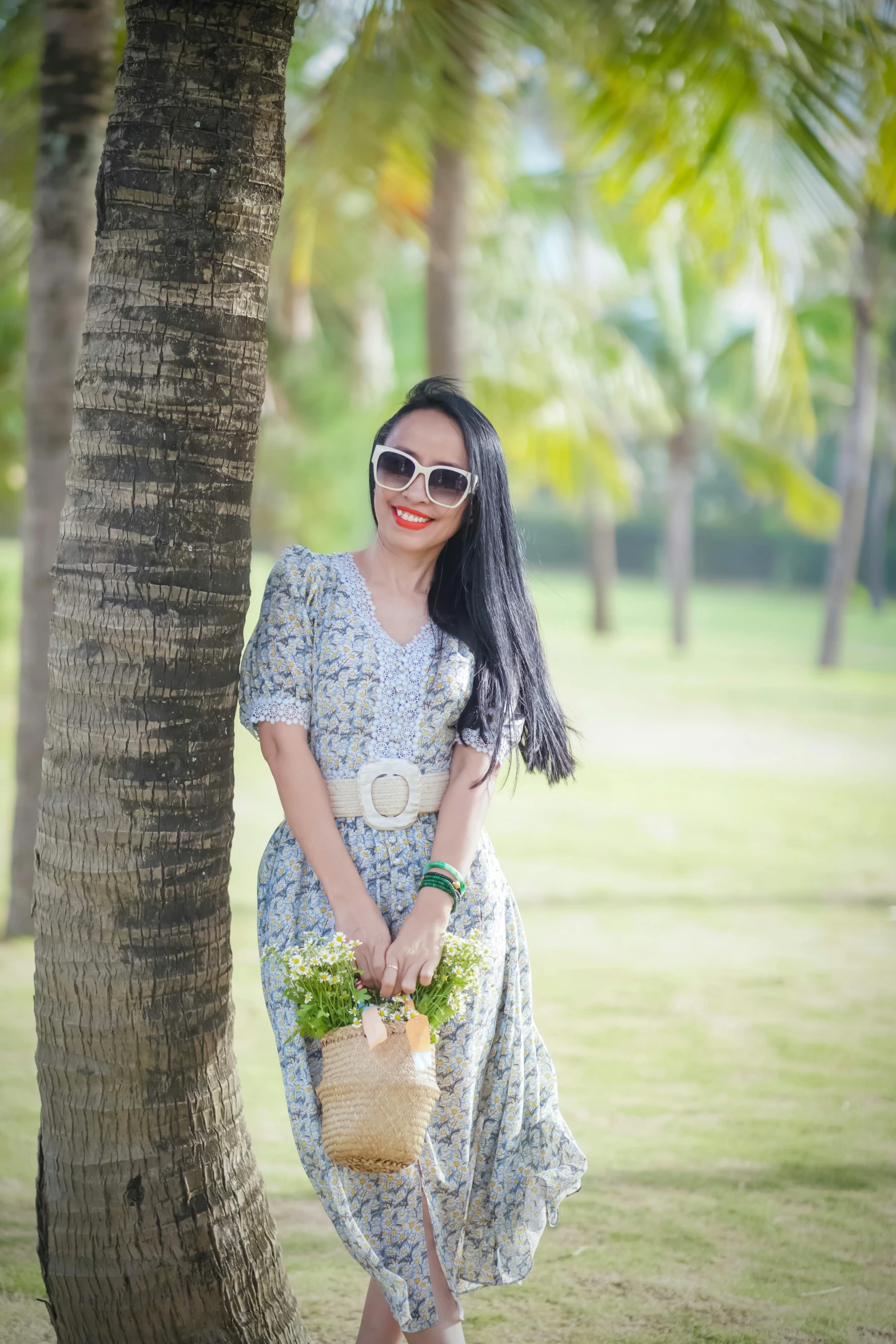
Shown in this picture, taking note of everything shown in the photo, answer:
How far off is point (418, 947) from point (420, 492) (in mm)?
920

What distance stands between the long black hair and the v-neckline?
0.24ft

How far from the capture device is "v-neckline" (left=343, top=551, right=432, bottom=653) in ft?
8.77

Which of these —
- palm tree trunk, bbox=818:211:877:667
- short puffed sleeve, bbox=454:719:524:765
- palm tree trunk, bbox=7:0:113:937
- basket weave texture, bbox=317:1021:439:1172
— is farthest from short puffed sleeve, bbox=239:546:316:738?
palm tree trunk, bbox=818:211:877:667

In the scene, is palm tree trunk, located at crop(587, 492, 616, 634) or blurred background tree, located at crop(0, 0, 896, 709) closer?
blurred background tree, located at crop(0, 0, 896, 709)

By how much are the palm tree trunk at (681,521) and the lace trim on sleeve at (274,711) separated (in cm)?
2696

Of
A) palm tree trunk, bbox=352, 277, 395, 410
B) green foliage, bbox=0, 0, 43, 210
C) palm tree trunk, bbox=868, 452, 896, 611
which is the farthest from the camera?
palm tree trunk, bbox=868, 452, 896, 611

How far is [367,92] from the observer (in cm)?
654

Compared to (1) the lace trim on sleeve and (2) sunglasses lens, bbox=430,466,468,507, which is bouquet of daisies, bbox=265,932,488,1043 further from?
(2) sunglasses lens, bbox=430,466,468,507

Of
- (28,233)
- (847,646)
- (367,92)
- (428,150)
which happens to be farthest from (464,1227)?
(847,646)

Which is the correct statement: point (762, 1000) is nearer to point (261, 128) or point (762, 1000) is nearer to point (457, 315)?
point (261, 128)

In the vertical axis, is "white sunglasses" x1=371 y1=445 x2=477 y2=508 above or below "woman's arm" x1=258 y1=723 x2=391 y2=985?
above

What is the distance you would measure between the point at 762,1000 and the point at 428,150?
17.6 ft

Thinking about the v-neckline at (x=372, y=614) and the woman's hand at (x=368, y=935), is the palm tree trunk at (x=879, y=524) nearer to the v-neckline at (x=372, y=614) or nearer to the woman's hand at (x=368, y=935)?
the v-neckline at (x=372, y=614)

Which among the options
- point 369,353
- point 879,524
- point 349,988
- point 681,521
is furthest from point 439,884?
point 879,524
